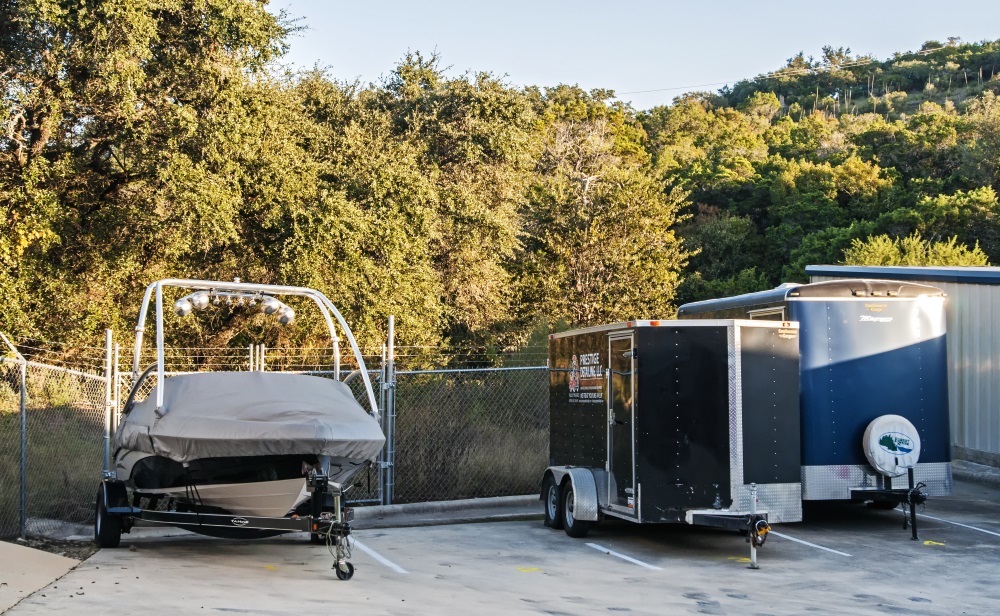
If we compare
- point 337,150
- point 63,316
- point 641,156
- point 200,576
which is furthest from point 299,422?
point 641,156

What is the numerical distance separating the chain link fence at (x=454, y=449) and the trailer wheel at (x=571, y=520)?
2.56 meters

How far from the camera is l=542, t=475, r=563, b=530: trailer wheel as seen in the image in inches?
504

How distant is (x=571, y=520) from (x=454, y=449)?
138 inches

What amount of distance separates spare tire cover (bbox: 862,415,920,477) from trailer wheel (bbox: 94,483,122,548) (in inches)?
347

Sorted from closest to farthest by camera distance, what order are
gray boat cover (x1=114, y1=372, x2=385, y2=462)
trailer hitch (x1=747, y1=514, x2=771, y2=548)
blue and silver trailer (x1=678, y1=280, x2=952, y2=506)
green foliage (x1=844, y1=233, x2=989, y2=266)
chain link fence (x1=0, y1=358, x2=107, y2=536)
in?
gray boat cover (x1=114, y1=372, x2=385, y2=462) → trailer hitch (x1=747, y1=514, x2=771, y2=548) → chain link fence (x1=0, y1=358, x2=107, y2=536) → blue and silver trailer (x1=678, y1=280, x2=952, y2=506) → green foliage (x1=844, y1=233, x2=989, y2=266)

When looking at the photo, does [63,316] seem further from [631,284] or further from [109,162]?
[631,284]

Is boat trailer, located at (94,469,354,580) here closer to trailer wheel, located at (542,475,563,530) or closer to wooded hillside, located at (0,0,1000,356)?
trailer wheel, located at (542,475,563,530)

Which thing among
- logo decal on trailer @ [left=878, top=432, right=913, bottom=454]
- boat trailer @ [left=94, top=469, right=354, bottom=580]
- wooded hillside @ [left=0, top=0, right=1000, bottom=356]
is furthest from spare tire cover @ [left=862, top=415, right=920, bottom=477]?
wooded hillside @ [left=0, top=0, right=1000, bottom=356]

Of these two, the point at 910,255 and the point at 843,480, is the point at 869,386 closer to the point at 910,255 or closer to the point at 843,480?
the point at 843,480

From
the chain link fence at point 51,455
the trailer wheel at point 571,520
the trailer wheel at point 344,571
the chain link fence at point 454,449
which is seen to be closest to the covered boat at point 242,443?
the trailer wheel at point 344,571

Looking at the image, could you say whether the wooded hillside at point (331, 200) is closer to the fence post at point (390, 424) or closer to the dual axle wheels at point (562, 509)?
the fence post at point (390, 424)

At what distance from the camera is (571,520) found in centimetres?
1235

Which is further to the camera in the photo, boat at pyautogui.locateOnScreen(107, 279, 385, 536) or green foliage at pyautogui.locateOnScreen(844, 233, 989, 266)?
green foliage at pyautogui.locateOnScreen(844, 233, 989, 266)

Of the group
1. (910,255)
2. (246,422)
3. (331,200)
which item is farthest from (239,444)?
(910,255)
